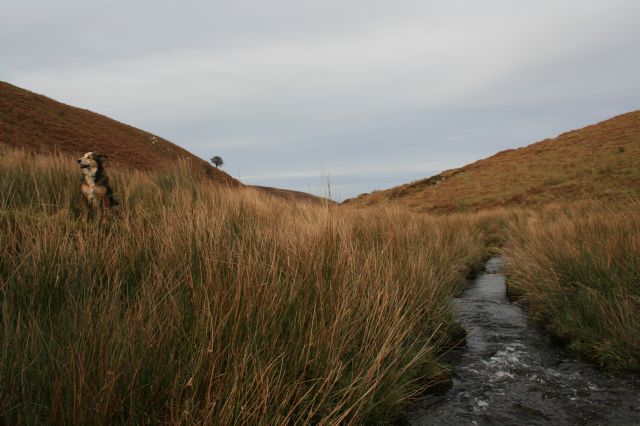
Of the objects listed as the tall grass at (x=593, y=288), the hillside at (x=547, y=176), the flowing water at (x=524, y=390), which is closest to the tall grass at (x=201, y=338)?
the flowing water at (x=524, y=390)

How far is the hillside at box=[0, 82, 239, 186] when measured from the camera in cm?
1756

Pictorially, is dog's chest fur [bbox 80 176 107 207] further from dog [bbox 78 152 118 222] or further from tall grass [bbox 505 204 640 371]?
tall grass [bbox 505 204 640 371]

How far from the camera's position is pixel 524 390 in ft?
10.6

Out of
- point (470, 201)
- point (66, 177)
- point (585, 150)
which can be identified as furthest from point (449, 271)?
point (585, 150)

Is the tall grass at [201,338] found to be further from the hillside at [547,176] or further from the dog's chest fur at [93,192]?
the hillside at [547,176]

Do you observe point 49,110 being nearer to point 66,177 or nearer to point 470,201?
point 66,177

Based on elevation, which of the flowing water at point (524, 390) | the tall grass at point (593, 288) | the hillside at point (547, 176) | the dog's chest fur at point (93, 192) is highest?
the hillside at point (547, 176)

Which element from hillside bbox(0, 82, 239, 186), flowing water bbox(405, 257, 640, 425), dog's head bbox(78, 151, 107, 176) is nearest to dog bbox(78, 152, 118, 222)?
dog's head bbox(78, 151, 107, 176)

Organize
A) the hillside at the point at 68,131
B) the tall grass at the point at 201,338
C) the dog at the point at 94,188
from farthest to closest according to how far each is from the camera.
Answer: the hillside at the point at 68,131 < the dog at the point at 94,188 < the tall grass at the point at 201,338

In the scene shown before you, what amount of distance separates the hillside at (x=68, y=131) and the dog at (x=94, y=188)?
1229 cm

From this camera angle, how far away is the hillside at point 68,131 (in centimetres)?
1756

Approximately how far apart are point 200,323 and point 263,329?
289 millimetres

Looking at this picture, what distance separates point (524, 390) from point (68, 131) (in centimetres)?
2338

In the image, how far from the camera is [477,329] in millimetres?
4848
